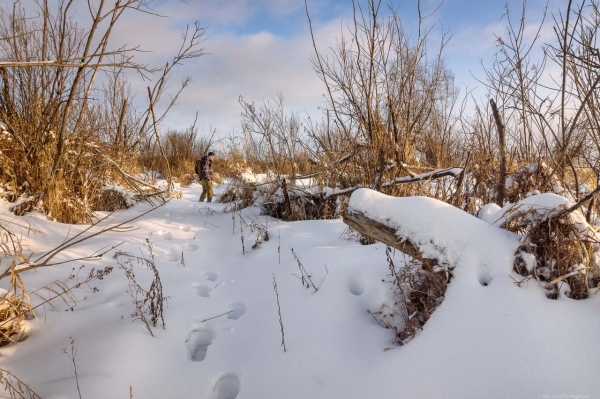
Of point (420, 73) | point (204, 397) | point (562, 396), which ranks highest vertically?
point (420, 73)

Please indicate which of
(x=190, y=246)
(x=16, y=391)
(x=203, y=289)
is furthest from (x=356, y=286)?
(x=190, y=246)

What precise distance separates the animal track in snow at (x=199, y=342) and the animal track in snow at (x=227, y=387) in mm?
221

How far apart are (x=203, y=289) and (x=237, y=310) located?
44 cm

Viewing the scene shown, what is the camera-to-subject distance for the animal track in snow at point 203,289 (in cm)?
247

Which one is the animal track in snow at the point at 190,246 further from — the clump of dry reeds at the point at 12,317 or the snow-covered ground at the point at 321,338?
the clump of dry reeds at the point at 12,317

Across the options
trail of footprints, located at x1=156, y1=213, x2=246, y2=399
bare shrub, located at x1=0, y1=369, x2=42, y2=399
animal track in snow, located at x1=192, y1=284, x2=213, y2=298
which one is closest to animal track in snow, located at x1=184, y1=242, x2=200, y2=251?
trail of footprints, located at x1=156, y1=213, x2=246, y2=399

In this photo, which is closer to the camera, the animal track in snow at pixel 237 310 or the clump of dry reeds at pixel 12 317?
the clump of dry reeds at pixel 12 317

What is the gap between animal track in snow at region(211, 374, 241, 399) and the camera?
5.17ft

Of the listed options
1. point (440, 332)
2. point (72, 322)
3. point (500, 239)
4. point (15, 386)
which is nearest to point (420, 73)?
point (500, 239)

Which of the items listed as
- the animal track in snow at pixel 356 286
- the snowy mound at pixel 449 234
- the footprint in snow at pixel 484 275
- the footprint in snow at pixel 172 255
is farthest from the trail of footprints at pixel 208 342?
the footprint in snow at pixel 484 275

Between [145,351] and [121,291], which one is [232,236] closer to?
[121,291]

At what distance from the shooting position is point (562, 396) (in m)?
1.07

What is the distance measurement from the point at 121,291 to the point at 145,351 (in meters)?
0.74

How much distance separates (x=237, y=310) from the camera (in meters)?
2.27
